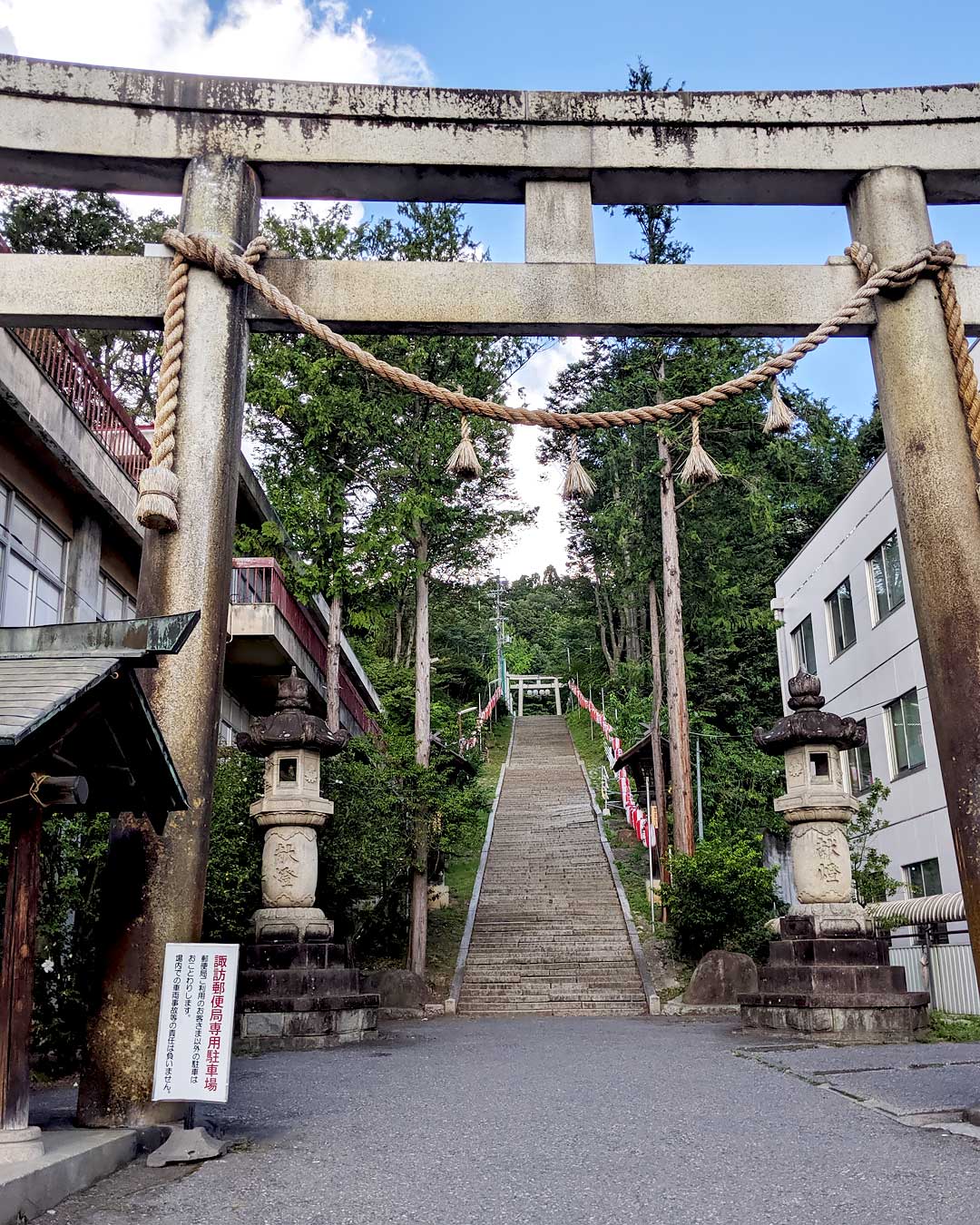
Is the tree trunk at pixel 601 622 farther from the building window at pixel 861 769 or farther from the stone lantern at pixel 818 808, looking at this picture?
the stone lantern at pixel 818 808

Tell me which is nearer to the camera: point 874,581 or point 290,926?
point 290,926

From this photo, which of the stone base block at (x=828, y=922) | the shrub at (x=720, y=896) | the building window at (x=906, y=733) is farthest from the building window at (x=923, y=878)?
the stone base block at (x=828, y=922)

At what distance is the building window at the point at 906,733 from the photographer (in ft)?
57.9

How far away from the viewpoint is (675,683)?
1878 centimetres

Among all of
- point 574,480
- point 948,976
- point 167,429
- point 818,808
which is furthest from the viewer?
point 948,976

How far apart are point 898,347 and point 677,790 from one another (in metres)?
13.0

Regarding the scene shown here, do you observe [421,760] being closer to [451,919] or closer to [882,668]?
[451,919]

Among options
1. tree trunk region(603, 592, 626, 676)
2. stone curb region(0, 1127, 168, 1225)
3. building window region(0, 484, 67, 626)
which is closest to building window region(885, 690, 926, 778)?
building window region(0, 484, 67, 626)

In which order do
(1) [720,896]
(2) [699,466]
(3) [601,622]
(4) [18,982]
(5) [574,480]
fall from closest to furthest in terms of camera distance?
(4) [18,982] → (5) [574,480] → (2) [699,466] → (1) [720,896] → (3) [601,622]

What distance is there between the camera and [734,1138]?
4.95 m

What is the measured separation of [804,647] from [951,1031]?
14727 mm

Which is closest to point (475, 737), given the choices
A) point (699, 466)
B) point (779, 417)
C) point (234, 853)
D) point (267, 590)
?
point (267, 590)

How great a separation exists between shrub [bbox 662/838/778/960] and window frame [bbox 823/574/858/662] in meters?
6.74

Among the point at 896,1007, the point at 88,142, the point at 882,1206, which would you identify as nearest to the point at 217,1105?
the point at 882,1206
